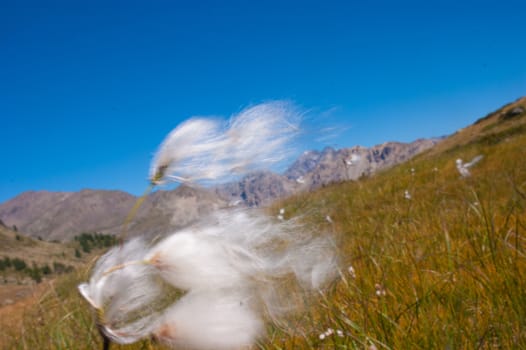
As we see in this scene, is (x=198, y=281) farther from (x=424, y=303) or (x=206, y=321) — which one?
(x=424, y=303)

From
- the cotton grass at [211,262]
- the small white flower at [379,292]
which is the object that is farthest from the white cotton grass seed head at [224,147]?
the small white flower at [379,292]

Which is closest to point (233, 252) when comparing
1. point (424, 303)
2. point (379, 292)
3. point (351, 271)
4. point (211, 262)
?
point (211, 262)

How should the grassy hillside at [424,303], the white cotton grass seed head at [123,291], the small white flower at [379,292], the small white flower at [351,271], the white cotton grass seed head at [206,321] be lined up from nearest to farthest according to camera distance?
the white cotton grass seed head at [123,291] < the white cotton grass seed head at [206,321] < the grassy hillside at [424,303] < the small white flower at [379,292] < the small white flower at [351,271]

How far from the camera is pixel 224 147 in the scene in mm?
1776

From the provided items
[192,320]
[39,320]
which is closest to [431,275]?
[192,320]

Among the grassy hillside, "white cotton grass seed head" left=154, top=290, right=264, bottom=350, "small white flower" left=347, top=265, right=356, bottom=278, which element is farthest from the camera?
"small white flower" left=347, top=265, right=356, bottom=278

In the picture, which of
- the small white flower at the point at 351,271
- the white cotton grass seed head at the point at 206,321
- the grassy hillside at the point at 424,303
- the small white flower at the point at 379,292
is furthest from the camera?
the small white flower at the point at 351,271

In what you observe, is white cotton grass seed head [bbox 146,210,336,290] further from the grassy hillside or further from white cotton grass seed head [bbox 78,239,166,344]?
the grassy hillside

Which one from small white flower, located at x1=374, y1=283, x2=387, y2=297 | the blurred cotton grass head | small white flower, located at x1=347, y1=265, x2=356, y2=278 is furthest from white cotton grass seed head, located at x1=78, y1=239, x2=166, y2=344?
small white flower, located at x1=347, y1=265, x2=356, y2=278

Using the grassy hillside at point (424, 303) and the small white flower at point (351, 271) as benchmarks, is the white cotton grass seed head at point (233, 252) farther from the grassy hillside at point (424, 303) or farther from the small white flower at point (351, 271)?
the small white flower at point (351, 271)

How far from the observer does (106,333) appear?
131cm

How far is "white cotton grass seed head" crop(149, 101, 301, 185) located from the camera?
167 cm

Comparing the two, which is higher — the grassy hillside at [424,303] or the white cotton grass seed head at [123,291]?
the white cotton grass seed head at [123,291]

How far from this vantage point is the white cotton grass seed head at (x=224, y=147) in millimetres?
1668
